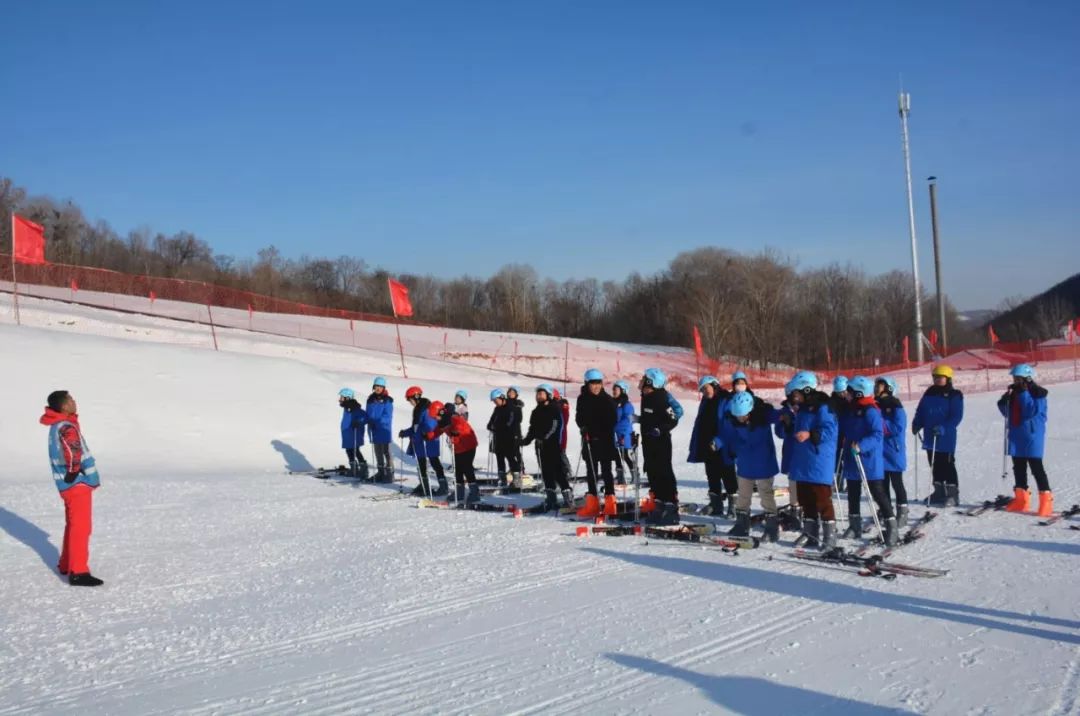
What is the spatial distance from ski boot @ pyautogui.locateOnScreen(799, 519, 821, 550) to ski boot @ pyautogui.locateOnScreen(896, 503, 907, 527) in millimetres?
1541

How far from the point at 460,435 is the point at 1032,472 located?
25.6 ft

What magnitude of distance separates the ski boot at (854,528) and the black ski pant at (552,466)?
13.1 ft

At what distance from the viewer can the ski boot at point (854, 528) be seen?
365 inches

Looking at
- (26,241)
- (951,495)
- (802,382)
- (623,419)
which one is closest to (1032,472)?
→ (951,495)

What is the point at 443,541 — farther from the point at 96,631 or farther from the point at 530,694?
the point at 530,694

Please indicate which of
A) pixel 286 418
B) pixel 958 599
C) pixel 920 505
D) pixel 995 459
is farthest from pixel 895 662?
pixel 286 418

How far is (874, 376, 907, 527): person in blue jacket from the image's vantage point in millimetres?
9844

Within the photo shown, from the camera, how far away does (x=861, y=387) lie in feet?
31.1

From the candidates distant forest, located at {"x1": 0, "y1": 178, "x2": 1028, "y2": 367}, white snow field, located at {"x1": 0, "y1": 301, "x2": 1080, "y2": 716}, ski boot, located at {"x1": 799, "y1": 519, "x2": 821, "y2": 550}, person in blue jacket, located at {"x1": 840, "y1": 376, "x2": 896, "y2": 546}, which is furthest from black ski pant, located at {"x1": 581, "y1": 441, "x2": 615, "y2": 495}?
distant forest, located at {"x1": 0, "y1": 178, "x2": 1028, "y2": 367}

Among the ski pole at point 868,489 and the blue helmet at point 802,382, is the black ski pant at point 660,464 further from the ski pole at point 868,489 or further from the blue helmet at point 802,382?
the ski pole at point 868,489

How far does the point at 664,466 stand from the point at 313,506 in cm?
585

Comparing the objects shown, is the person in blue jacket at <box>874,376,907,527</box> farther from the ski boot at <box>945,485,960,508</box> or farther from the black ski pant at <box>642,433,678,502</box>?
the black ski pant at <box>642,433,678,502</box>

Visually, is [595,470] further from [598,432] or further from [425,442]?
[425,442]

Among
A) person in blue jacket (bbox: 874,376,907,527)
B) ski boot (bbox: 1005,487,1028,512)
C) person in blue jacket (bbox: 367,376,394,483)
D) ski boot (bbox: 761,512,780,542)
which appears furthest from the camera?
person in blue jacket (bbox: 367,376,394,483)
